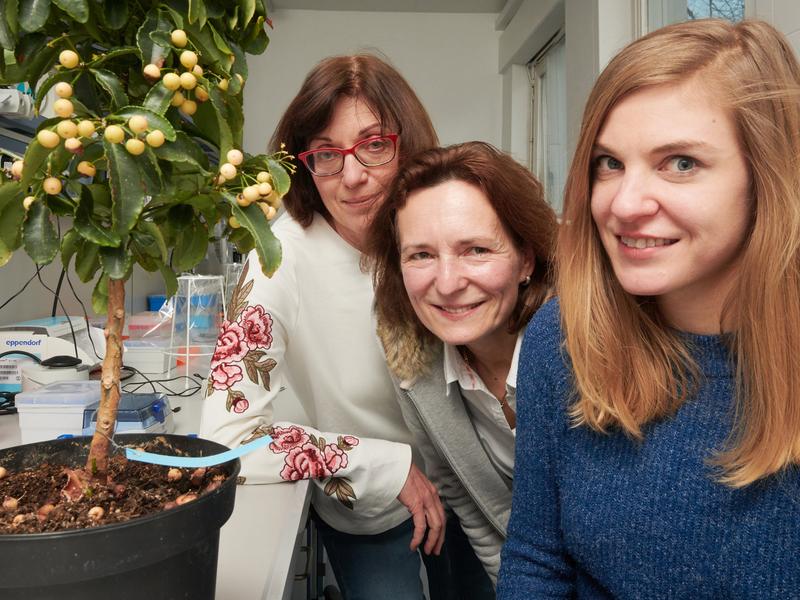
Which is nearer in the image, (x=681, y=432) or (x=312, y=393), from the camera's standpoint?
(x=681, y=432)

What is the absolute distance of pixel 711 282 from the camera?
0.84m

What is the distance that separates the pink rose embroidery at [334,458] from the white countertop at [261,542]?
0.05 m

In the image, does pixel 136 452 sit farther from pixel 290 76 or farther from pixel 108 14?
pixel 290 76

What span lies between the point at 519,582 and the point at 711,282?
1.68 ft

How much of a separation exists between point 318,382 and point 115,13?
0.90m

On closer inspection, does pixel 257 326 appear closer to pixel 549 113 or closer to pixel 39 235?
pixel 39 235

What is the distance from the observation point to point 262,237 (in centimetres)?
58

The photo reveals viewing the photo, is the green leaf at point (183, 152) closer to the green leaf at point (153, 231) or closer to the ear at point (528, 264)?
the green leaf at point (153, 231)

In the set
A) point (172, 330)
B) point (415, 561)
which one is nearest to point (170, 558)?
point (415, 561)

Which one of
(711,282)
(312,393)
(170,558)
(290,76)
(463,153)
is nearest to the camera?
(170,558)

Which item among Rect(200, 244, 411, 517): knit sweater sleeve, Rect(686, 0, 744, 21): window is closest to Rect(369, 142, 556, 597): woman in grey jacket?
Rect(200, 244, 411, 517): knit sweater sleeve

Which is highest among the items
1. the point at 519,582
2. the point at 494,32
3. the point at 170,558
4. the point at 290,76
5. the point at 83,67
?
the point at 494,32

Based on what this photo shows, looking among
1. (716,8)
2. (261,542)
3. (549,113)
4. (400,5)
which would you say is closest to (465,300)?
(261,542)

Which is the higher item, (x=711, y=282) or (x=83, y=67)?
(x=83, y=67)
